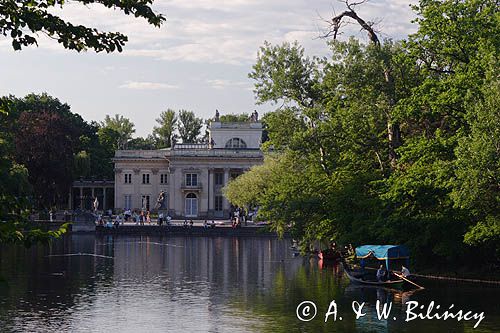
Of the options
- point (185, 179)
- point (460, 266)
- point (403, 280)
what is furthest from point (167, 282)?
point (185, 179)

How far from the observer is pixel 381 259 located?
40.2 m

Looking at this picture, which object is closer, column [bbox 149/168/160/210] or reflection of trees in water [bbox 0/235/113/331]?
reflection of trees in water [bbox 0/235/113/331]

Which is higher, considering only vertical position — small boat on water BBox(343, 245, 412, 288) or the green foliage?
the green foliage

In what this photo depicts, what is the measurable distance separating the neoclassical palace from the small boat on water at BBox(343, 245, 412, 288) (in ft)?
228

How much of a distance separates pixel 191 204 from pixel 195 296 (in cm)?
7876

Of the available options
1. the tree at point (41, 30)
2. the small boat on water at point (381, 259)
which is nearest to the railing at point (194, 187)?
the small boat on water at point (381, 259)

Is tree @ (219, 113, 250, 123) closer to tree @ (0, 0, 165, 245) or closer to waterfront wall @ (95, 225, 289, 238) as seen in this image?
waterfront wall @ (95, 225, 289, 238)

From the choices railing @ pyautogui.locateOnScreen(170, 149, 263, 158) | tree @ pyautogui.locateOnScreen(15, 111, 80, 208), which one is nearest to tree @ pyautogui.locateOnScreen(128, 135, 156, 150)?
railing @ pyautogui.locateOnScreen(170, 149, 263, 158)

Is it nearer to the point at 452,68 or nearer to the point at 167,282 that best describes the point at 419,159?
the point at 452,68

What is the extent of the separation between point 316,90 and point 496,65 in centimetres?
1419

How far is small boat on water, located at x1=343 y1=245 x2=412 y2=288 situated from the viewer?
123ft

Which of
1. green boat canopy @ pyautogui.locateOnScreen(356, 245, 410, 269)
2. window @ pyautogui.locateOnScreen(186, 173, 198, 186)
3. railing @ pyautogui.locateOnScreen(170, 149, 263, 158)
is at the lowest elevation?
green boat canopy @ pyautogui.locateOnScreen(356, 245, 410, 269)

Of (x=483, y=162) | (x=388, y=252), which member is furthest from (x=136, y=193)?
(x=483, y=162)

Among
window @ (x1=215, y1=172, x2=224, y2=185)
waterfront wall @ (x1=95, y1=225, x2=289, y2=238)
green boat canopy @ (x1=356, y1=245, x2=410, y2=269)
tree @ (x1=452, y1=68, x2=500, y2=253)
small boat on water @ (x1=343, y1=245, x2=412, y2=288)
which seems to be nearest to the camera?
tree @ (x1=452, y1=68, x2=500, y2=253)
